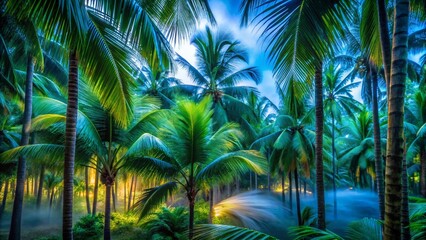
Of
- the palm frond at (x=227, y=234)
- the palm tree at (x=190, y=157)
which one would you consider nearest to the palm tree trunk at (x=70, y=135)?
the palm tree at (x=190, y=157)

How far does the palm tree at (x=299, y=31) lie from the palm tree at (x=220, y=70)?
13.1 meters

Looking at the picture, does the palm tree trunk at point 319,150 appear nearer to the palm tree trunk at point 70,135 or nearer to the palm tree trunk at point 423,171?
the palm tree trunk at point 70,135

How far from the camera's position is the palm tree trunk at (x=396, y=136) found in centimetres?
243

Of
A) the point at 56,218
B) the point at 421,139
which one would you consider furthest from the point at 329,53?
the point at 56,218

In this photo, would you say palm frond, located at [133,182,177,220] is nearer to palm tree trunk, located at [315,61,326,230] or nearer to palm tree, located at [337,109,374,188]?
palm tree trunk, located at [315,61,326,230]

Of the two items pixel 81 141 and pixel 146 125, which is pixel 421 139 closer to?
pixel 146 125

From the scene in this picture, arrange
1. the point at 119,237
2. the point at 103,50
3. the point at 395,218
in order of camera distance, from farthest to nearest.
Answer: the point at 119,237 < the point at 103,50 < the point at 395,218

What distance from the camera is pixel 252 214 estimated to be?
28.2ft

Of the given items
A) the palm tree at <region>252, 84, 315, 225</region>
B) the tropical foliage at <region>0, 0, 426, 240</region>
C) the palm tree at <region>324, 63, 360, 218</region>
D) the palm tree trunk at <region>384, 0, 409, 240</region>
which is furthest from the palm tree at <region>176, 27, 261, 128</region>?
the palm tree trunk at <region>384, 0, 409, 240</region>

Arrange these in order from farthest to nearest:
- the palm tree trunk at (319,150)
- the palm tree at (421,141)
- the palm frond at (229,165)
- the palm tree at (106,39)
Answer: the palm tree at (421,141) < the palm frond at (229,165) < the palm tree trunk at (319,150) < the palm tree at (106,39)

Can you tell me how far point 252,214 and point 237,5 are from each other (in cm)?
670

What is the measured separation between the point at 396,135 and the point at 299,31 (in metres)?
1.64

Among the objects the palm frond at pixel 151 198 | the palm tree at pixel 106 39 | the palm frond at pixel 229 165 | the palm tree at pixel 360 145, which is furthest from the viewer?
the palm tree at pixel 360 145

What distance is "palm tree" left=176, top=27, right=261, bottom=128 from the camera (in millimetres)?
17000
